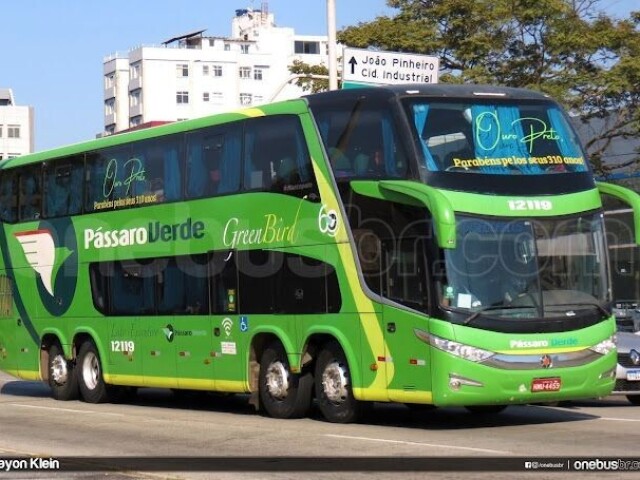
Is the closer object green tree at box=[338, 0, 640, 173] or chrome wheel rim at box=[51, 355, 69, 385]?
chrome wheel rim at box=[51, 355, 69, 385]

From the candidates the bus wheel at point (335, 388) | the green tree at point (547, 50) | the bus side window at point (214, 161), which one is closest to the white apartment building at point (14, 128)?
the green tree at point (547, 50)

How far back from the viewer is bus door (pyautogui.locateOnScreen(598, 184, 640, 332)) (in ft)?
54.9

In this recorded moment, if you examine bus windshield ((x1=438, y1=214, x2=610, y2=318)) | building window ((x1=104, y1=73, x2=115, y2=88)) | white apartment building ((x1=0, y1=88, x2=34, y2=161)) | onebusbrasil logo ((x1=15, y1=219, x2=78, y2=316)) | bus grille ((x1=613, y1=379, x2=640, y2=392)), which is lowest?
bus grille ((x1=613, y1=379, x2=640, y2=392))

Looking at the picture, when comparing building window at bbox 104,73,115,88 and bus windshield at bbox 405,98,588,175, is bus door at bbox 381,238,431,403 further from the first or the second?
building window at bbox 104,73,115,88

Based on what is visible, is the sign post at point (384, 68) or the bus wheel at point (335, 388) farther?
the sign post at point (384, 68)

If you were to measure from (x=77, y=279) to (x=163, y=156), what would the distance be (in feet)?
12.7

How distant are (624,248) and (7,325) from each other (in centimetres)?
1531

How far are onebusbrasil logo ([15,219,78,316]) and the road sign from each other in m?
6.75

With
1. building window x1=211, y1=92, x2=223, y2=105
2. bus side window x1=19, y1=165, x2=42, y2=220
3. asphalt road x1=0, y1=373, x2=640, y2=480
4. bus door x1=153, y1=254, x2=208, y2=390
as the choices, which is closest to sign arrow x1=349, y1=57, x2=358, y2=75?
bus side window x1=19, y1=165, x2=42, y2=220

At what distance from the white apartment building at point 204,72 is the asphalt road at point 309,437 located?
91.0m

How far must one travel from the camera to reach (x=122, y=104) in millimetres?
120250

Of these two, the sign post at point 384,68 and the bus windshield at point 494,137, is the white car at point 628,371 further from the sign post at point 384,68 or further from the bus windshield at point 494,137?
the sign post at point 384,68

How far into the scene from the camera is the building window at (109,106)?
122894 millimetres

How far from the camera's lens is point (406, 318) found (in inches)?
634
